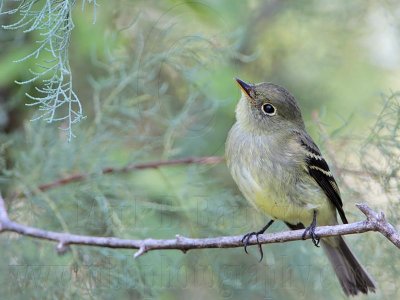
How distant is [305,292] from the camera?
4859 mm

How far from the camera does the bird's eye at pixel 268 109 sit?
14.6 feet

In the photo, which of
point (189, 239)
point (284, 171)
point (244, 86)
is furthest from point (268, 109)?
point (189, 239)

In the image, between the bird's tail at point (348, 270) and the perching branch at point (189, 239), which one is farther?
the bird's tail at point (348, 270)

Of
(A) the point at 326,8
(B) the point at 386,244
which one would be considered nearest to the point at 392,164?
(B) the point at 386,244

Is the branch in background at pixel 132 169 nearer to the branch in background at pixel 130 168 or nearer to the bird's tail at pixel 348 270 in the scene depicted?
the branch in background at pixel 130 168

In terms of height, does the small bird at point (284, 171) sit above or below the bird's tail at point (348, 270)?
above

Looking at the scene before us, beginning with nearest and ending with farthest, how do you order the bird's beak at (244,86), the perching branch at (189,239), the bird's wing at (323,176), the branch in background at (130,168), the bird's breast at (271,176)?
the perching branch at (189,239) → the bird's breast at (271,176) → the bird's wing at (323,176) → the bird's beak at (244,86) → the branch in background at (130,168)

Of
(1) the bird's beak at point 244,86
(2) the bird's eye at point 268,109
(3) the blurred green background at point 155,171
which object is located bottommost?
(3) the blurred green background at point 155,171

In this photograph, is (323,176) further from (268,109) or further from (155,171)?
(155,171)

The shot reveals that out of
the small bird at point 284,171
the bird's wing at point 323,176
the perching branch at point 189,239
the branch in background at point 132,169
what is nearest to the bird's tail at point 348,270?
the small bird at point 284,171

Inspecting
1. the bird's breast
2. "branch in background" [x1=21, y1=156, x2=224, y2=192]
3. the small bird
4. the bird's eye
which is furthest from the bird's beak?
"branch in background" [x1=21, y1=156, x2=224, y2=192]

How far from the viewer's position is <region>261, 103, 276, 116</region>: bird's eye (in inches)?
176

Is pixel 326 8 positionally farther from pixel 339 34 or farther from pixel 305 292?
pixel 305 292

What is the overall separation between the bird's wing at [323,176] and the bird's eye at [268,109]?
349mm
